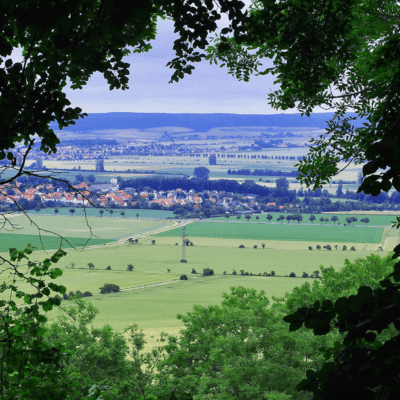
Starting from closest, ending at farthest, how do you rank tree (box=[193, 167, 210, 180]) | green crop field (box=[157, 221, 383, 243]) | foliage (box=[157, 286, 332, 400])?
foliage (box=[157, 286, 332, 400])
green crop field (box=[157, 221, 383, 243])
tree (box=[193, 167, 210, 180])

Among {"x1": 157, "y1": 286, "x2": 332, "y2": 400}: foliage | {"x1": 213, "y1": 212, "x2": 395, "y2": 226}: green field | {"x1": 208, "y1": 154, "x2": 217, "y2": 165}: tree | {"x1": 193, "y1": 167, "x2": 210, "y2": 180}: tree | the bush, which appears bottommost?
the bush

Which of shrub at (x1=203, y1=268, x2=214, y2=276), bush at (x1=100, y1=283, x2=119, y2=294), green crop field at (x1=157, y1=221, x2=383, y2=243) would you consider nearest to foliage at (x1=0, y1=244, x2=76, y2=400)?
bush at (x1=100, y1=283, x2=119, y2=294)

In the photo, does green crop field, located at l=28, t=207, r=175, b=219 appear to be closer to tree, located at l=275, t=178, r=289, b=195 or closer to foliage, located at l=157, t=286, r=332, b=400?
tree, located at l=275, t=178, r=289, b=195

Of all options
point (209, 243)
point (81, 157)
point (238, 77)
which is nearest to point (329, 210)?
point (209, 243)

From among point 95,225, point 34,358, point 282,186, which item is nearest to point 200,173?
point 282,186

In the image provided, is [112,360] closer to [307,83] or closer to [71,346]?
[71,346]

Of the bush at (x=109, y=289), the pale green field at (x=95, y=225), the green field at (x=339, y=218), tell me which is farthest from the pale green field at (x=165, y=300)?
the green field at (x=339, y=218)

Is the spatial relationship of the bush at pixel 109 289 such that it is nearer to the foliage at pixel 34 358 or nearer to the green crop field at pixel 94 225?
the green crop field at pixel 94 225
